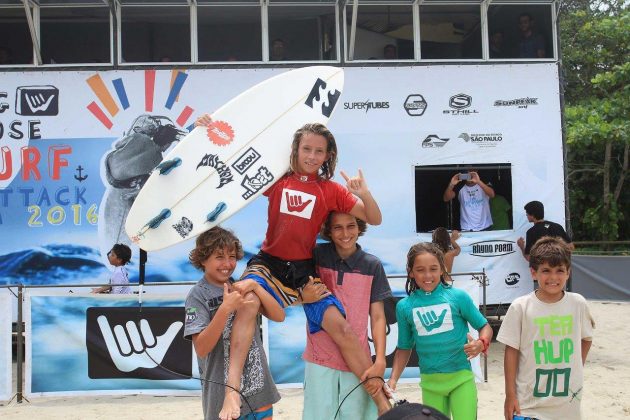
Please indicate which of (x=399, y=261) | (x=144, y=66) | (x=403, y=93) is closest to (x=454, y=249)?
(x=399, y=261)

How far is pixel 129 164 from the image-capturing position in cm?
731

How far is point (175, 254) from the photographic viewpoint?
7.25 meters

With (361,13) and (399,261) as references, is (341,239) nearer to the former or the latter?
(399,261)

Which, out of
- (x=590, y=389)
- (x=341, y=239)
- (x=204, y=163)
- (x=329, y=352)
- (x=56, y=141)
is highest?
(x=56, y=141)

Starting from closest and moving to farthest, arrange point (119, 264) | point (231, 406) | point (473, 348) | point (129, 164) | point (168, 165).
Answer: point (231, 406)
point (473, 348)
point (168, 165)
point (119, 264)
point (129, 164)

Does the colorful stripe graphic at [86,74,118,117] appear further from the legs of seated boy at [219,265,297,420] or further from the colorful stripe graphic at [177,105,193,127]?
the legs of seated boy at [219,265,297,420]

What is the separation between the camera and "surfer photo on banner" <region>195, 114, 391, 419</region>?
9.87 feet

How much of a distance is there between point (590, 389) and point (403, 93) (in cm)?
377

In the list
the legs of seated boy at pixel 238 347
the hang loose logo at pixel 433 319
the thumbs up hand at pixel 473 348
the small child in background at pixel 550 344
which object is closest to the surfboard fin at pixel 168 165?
the legs of seated boy at pixel 238 347

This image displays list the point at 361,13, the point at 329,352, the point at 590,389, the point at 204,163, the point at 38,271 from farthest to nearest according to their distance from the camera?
1. the point at 361,13
2. the point at 38,271
3. the point at 590,389
4. the point at 204,163
5. the point at 329,352

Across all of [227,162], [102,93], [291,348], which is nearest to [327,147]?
[227,162]

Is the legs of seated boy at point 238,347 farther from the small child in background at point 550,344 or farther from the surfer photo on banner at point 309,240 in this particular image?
the small child in background at point 550,344

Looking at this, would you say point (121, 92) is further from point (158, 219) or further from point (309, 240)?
point (309, 240)

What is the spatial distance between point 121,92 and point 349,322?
525 centimetres
